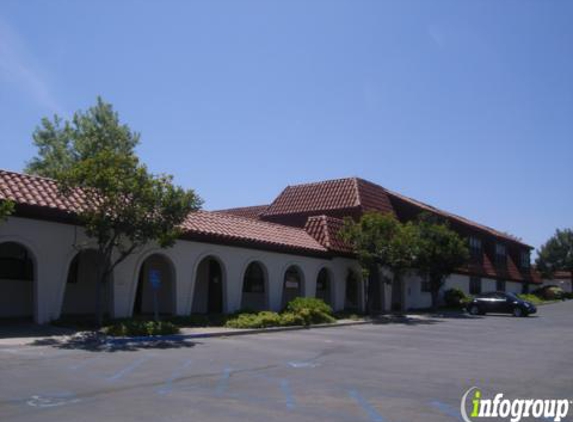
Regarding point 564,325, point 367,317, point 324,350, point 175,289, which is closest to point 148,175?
point 175,289

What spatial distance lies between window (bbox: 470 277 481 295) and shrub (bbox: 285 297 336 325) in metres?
25.6

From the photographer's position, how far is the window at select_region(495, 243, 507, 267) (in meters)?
54.1

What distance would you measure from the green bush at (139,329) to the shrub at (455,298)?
90.1 ft

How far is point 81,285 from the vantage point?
21.6 metres

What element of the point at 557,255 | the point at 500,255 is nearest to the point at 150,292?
the point at 500,255

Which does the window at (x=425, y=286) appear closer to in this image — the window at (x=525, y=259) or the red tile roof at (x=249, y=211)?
the red tile roof at (x=249, y=211)

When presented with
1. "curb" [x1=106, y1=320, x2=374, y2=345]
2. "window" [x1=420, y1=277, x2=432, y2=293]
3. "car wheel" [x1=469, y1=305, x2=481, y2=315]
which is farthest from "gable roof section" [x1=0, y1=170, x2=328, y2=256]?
"window" [x1=420, y1=277, x2=432, y2=293]

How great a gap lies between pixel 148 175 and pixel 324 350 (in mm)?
7202

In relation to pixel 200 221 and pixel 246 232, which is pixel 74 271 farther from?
pixel 246 232

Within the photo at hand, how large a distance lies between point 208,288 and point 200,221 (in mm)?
4063

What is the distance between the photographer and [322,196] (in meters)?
38.2

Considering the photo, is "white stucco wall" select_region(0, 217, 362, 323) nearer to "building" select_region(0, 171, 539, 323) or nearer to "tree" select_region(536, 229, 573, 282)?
"building" select_region(0, 171, 539, 323)

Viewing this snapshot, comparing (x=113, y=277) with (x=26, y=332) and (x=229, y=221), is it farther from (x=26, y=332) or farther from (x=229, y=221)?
(x=229, y=221)

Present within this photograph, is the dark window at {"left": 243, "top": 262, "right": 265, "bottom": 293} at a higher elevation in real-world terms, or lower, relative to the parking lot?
higher
